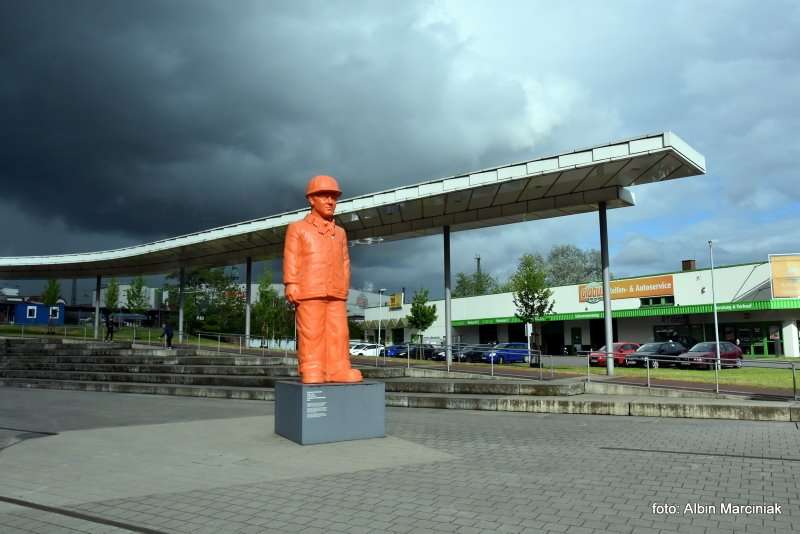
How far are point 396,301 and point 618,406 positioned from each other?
5002 cm

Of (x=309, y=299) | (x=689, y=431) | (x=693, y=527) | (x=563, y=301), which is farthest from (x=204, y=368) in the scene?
(x=563, y=301)

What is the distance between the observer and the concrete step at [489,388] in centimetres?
1372

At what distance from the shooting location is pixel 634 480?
19.8ft

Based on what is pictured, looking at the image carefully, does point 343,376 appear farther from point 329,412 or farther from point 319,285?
point 319,285

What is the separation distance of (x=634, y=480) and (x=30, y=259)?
3703cm

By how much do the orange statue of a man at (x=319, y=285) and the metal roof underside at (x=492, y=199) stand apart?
29.0ft

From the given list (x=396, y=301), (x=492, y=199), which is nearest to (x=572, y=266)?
(x=396, y=301)

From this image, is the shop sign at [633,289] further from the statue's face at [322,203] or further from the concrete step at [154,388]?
the statue's face at [322,203]

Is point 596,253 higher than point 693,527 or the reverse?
higher

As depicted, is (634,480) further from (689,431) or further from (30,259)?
(30,259)

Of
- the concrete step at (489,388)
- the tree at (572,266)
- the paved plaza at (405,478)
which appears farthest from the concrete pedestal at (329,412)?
the tree at (572,266)

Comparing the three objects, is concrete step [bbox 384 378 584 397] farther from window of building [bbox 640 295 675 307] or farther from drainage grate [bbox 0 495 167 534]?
window of building [bbox 640 295 675 307]

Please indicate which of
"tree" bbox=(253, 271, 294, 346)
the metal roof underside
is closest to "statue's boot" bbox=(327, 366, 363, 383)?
the metal roof underside

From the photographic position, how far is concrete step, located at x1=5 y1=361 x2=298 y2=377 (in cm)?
1839
